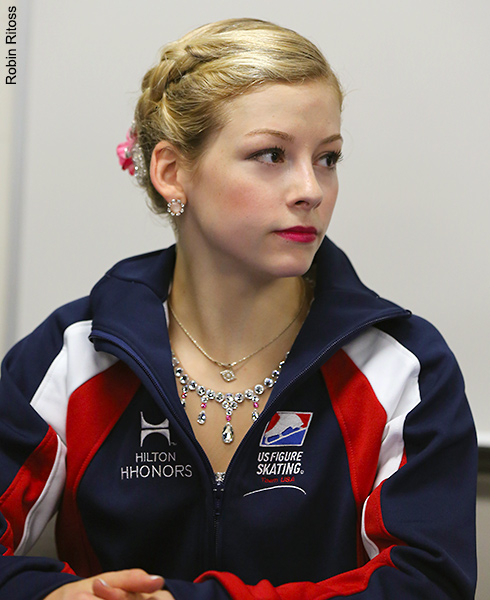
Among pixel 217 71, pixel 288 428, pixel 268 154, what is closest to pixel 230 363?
pixel 288 428

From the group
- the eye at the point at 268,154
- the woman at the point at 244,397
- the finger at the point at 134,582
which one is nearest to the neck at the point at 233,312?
the woman at the point at 244,397

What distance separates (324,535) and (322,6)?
113cm

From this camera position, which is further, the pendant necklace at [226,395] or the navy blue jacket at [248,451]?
the pendant necklace at [226,395]

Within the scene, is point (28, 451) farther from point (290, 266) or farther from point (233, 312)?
point (290, 266)

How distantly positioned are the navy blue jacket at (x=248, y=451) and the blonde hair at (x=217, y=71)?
33 centimetres

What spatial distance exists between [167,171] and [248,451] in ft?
1.70

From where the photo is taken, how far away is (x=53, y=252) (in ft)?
5.98

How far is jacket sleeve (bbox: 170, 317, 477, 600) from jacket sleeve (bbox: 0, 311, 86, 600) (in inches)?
13.5

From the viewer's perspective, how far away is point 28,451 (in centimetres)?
124

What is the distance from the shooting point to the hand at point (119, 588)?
3.28 ft

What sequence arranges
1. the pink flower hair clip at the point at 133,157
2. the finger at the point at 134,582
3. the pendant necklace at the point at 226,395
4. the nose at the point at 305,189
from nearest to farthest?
1. the finger at the point at 134,582
2. the nose at the point at 305,189
3. the pendant necklace at the point at 226,395
4. the pink flower hair clip at the point at 133,157

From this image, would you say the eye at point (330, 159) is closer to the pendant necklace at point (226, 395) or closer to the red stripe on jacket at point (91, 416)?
the pendant necklace at point (226, 395)

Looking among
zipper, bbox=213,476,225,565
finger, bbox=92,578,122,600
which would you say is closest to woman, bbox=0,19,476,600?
zipper, bbox=213,476,225,565

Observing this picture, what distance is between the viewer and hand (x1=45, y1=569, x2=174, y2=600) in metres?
1.00
